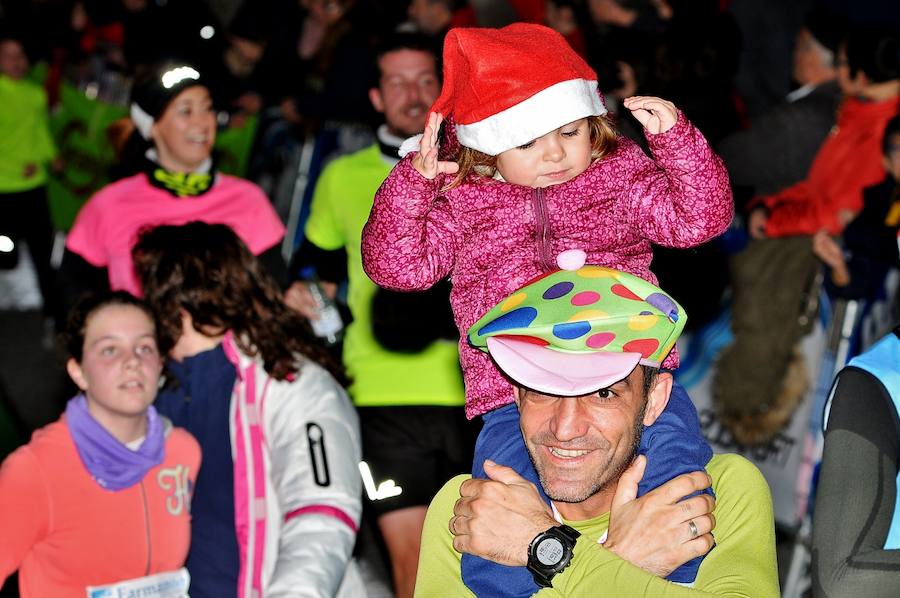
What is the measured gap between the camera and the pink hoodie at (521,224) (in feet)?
11.8

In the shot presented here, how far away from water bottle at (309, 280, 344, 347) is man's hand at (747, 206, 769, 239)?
2328 millimetres

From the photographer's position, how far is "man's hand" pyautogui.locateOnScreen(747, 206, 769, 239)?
7781mm

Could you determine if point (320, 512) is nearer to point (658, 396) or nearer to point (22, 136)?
point (658, 396)

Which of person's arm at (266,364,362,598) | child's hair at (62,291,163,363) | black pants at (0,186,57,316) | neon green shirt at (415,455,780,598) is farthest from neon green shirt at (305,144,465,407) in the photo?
black pants at (0,186,57,316)

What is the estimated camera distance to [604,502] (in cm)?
378

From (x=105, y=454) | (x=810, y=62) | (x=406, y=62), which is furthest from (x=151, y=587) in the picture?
(x=810, y=62)

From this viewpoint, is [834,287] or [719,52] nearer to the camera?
[834,287]

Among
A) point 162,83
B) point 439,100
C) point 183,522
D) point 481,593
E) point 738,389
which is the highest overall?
point 439,100

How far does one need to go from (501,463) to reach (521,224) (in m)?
0.60

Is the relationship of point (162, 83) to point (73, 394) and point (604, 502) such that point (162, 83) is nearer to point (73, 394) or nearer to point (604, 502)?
point (73, 394)

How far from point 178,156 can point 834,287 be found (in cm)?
304

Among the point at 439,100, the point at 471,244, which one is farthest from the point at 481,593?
the point at 439,100

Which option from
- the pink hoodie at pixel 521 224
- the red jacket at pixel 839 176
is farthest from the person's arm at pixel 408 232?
the red jacket at pixel 839 176

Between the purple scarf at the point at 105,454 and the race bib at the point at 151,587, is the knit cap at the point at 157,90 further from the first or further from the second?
the race bib at the point at 151,587
